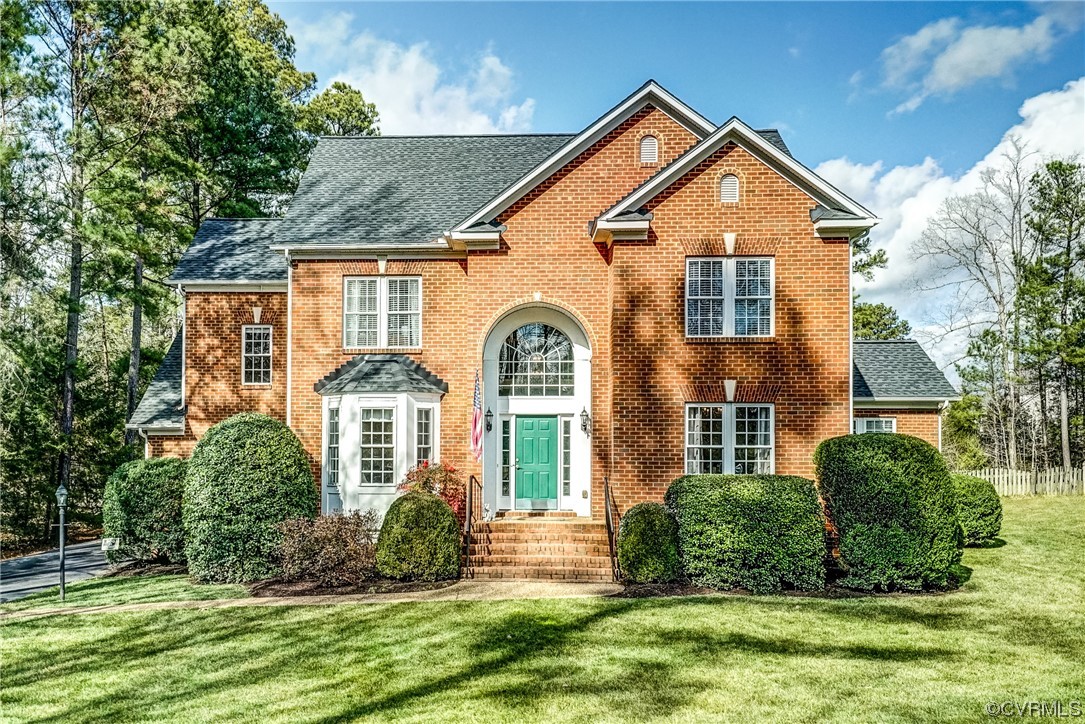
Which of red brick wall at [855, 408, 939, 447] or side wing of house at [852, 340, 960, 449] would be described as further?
red brick wall at [855, 408, 939, 447]

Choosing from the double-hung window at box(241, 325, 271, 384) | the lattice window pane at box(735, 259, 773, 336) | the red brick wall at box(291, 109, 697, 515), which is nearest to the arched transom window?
the red brick wall at box(291, 109, 697, 515)

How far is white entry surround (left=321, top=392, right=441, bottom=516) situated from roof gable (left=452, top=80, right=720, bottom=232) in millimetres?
4034

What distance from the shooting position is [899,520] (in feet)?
37.9

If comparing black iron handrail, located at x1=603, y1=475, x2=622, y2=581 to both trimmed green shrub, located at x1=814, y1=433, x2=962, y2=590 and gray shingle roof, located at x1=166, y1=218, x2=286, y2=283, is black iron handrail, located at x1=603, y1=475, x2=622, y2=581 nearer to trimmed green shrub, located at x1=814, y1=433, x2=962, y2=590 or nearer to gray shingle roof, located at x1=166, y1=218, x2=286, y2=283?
trimmed green shrub, located at x1=814, y1=433, x2=962, y2=590

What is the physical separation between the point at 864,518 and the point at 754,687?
17.5 ft

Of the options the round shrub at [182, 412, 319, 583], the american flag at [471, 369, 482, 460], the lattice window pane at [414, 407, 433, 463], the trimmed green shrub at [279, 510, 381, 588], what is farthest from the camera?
the lattice window pane at [414, 407, 433, 463]

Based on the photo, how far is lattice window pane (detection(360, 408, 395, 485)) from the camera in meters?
15.1

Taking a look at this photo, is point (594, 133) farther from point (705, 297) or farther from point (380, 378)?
point (380, 378)

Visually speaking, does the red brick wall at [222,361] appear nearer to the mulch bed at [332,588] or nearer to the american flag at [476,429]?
the american flag at [476,429]

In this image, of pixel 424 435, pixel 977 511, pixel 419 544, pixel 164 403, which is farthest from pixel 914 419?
pixel 164 403

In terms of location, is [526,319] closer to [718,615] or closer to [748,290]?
[748,290]

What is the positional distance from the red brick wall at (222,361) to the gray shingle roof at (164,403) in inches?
Result: 20.5

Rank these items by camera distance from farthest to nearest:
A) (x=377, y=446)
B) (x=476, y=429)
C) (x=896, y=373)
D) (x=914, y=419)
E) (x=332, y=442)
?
(x=896, y=373) → (x=914, y=419) → (x=332, y=442) → (x=377, y=446) → (x=476, y=429)

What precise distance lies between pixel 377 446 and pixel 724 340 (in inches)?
304
